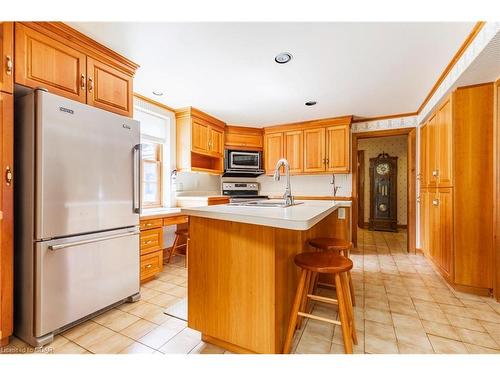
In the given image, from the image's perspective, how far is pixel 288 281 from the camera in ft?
5.07

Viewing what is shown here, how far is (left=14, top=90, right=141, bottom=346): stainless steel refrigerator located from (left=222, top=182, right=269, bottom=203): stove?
2.61 m

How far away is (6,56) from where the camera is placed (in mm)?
1475

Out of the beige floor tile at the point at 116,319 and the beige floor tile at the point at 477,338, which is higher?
the beige floor tile at the point at 477,338

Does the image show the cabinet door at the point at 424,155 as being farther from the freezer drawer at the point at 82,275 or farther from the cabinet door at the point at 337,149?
the freezer drawer at the point at 82,275

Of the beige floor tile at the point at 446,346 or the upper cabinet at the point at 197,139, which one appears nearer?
the beige floor tile at the point at 446,346

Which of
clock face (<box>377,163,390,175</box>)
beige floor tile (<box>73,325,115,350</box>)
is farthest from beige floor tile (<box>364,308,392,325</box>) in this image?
clock face (<box>377,163,390,175</box>)

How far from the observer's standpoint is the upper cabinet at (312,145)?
400cm

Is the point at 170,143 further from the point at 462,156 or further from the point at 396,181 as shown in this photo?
the point at 396,181

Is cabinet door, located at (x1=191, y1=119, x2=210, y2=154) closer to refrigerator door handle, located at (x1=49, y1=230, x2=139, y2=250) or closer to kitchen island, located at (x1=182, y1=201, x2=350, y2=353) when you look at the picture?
refrigerator door handle, located at (x1=49, y1=230, x2=139, y2=250)

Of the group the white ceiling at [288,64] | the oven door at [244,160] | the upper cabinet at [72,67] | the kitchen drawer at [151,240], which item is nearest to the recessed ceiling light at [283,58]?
the white ceiling at [288,64]

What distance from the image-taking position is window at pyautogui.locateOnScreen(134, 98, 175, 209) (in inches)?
130

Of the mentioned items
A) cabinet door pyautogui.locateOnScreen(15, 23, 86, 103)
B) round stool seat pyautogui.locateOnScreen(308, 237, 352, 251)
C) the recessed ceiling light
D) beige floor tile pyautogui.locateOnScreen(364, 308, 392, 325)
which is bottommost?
beige floor tile pyautogui.locateOnScreen(364, 308, 392, 325)

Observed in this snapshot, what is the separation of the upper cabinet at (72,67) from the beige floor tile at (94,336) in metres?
1.78
